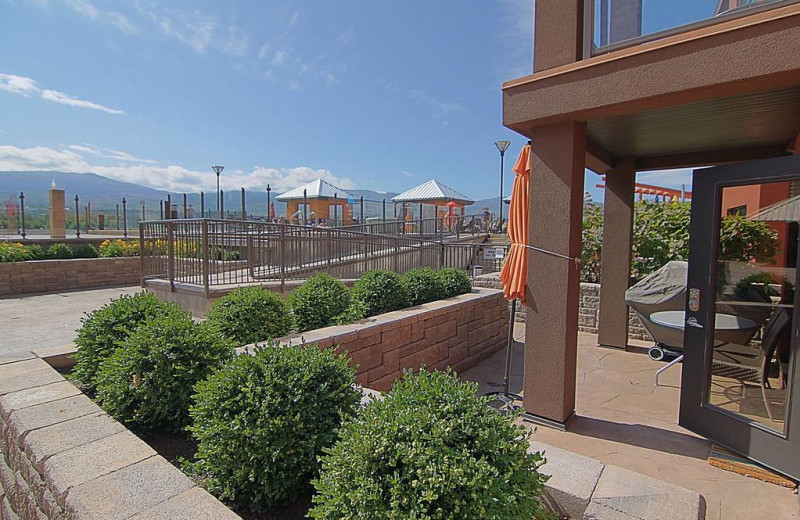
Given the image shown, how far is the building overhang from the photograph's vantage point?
2.58 m

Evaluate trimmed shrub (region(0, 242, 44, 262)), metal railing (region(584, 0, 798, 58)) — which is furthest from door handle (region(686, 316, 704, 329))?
trimmed shrub (region(0, 242, 44, 262))

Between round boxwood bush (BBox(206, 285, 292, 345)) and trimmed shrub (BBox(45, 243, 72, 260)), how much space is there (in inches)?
407

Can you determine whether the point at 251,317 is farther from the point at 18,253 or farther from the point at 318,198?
the point at 318,198

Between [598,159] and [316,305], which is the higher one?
[598,159]

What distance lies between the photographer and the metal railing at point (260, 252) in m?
6.14

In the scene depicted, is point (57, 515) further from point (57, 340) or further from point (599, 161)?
point (599, 161)

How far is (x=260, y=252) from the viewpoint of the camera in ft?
23.1

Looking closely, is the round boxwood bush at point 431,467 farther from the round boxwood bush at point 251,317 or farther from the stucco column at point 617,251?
the stucco column at point 617,251

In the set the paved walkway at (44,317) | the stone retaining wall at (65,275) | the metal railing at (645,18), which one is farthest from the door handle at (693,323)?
the stone retaining wall at (65,275)

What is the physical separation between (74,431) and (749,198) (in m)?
5.29

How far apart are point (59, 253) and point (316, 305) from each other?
427 inches

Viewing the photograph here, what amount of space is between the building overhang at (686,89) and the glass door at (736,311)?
658mm

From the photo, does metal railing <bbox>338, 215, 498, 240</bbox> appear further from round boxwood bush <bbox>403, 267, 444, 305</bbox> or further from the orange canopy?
the orange canopy

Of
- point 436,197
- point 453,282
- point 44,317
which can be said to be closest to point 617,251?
point 453,282
